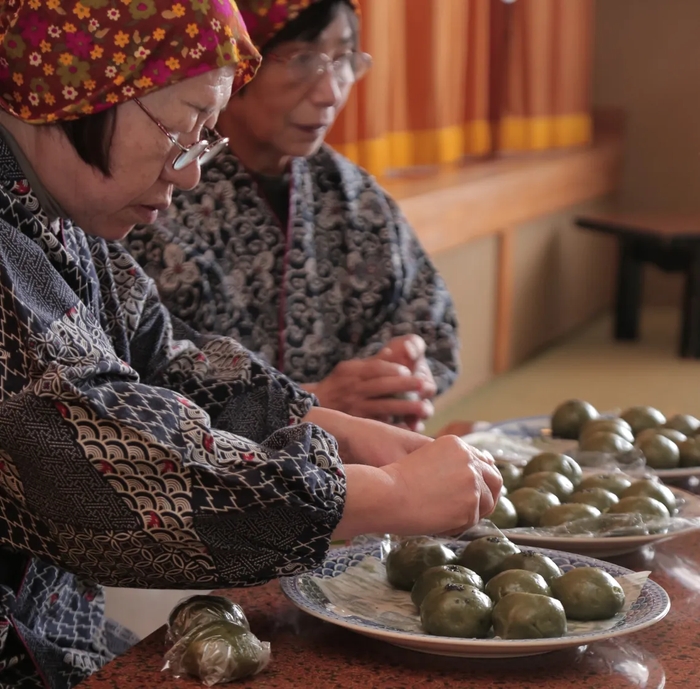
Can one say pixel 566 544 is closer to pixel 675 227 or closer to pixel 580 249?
pixel 675 227

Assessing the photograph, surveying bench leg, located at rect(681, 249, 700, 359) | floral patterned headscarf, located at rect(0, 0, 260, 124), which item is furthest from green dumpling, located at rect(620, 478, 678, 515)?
bench leg, located at rect(681, 249, 700, 359)

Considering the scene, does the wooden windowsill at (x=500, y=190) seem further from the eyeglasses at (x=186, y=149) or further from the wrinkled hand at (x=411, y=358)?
the eyeglasses at (x=186, y=149)

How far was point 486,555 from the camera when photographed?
1093 mm

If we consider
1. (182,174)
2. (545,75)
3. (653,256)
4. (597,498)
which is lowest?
(653,256)

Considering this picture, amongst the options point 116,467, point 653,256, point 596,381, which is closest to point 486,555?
point 116,467

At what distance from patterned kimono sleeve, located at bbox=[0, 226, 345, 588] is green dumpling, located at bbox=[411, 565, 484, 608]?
11cm

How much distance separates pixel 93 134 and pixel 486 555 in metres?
0.56

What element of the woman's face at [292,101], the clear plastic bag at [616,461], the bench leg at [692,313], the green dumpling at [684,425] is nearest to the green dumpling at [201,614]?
the clear plastic bag at [616,461]

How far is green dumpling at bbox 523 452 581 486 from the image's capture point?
135cm

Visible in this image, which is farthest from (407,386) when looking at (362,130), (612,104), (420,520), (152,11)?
(612,104)

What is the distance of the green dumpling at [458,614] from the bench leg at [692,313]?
11.4 ft

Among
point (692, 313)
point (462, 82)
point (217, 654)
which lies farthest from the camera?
point (692, 313)

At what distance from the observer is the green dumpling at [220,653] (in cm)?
93

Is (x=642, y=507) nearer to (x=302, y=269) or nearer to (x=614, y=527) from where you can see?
(x=614, y=527)
